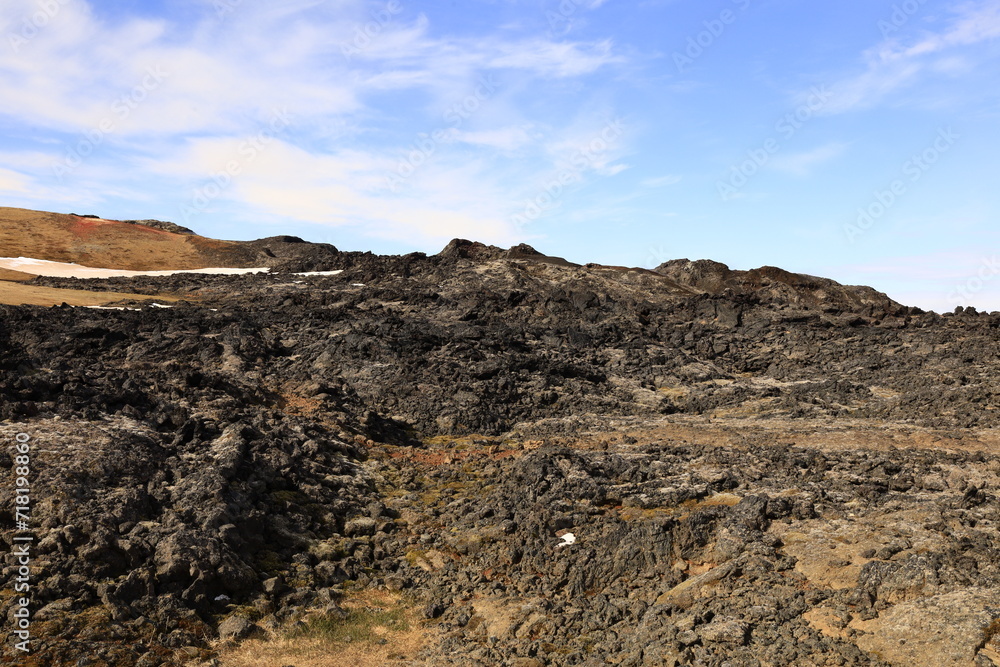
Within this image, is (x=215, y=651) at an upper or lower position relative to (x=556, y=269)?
lower

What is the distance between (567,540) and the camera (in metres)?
15.7

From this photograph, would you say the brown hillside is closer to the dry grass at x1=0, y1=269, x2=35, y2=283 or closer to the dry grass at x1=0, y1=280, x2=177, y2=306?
the dry grass at x1=0, y1=269, x2=35, y2=283

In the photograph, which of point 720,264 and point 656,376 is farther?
point 720,264

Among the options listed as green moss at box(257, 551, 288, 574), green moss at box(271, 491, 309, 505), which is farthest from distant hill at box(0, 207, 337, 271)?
green moss at box(257, 551, 288, 574)

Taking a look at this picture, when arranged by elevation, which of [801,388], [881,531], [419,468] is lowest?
[419,468]

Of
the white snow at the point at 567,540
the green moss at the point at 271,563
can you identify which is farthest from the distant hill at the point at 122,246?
the white snow at the point at 567,540

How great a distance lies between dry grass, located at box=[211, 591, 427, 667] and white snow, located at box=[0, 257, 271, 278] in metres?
39.1

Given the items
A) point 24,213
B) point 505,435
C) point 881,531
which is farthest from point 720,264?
point 24,213

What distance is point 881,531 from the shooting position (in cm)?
1329

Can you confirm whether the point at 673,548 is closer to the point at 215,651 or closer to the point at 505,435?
the point at 215,651

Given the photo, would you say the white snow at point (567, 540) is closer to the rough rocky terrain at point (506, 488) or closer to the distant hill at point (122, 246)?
the rough rocky terrain at point (506, 488)

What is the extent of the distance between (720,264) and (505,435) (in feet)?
115

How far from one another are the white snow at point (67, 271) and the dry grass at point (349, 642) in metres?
39.1

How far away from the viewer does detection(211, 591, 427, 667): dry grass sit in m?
12.6
